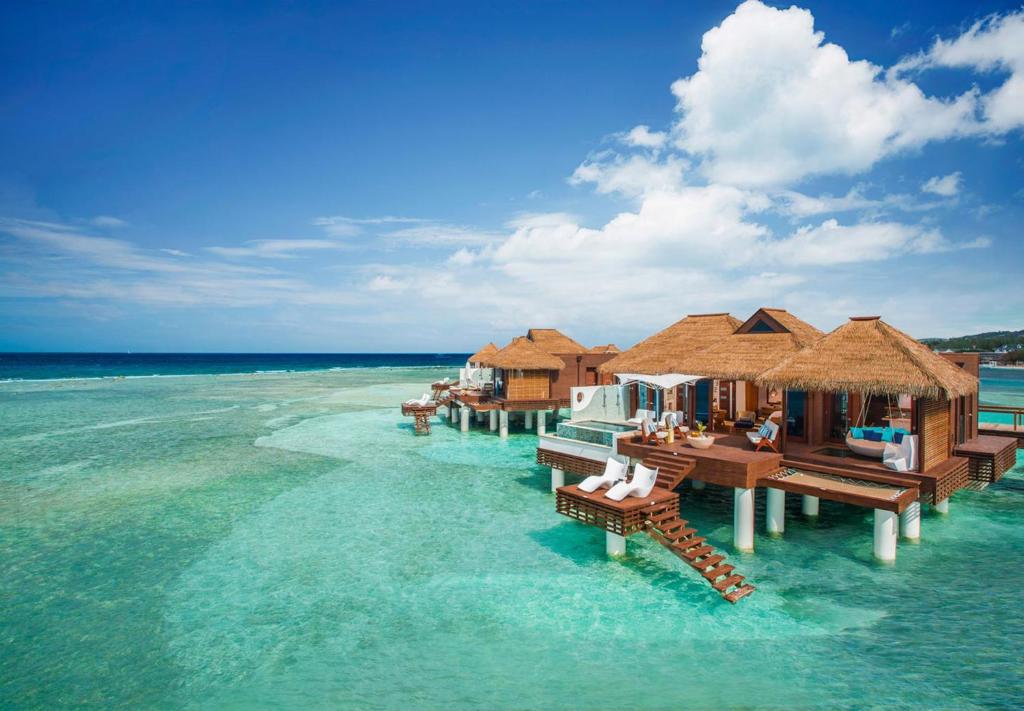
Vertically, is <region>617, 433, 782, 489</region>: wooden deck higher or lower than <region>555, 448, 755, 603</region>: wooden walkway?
higher

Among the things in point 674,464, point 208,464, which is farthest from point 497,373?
point 674,464

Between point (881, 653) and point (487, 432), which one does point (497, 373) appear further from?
point (881, 653)

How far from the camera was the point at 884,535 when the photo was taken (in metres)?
11.0

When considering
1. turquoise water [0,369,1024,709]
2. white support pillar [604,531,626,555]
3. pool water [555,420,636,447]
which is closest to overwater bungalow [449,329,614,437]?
pool water [555,420,636,447]

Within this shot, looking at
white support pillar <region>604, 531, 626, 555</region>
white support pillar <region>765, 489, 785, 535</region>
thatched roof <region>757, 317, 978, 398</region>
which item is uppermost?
thatched roof <region>757, 317, 978, 398</region>

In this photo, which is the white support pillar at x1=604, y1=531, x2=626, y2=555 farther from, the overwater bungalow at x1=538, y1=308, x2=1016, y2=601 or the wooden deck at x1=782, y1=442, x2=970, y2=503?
the wooden deck at x1=782, y1=442, x2=970, y2=503

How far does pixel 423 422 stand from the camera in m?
29.3

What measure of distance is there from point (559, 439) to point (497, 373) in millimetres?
15797

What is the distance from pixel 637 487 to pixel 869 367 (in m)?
5.76

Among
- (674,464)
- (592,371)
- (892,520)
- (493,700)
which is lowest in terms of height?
(493,700)

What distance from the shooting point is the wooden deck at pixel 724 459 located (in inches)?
453

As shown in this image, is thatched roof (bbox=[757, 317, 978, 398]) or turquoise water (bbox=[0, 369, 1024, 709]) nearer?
turquoise water (bbox=[0, 369, 1024, 709])

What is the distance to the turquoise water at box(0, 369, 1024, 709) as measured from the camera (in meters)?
7.53

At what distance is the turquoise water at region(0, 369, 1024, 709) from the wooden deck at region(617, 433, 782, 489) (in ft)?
5.72
